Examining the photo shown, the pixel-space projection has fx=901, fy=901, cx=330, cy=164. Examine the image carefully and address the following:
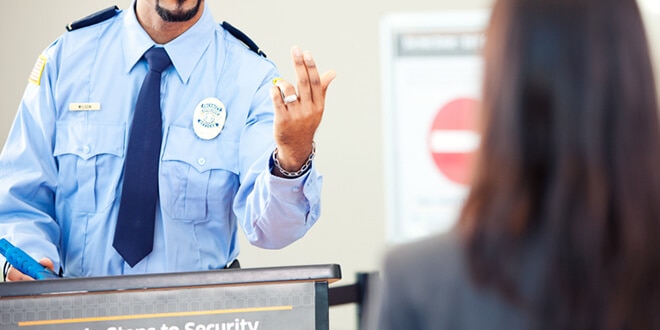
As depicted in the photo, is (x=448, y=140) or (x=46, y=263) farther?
(x=448, y=140)

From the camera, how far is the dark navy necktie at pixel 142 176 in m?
1.83

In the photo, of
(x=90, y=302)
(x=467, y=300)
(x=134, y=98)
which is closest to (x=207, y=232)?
(x=134, y=98)

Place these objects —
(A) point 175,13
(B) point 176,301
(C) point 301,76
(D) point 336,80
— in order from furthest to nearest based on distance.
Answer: (D) point 336,80
(A) point 175,13
(C) point 301,76
(B) point 176,301

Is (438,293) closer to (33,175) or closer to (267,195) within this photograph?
(267,195)

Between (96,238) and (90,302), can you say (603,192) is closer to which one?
(90,302)

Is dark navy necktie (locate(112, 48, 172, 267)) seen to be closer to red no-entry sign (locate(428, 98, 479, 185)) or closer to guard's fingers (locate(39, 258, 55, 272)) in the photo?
guard's fingers (locate(39, 258, 55, 272))

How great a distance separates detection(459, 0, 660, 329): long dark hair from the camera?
772 mm

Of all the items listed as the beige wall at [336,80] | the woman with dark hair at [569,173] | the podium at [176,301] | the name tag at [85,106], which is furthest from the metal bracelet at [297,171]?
the beige wall at [336,80]

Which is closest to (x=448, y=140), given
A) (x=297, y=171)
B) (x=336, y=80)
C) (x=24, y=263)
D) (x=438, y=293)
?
(x=297, y=171)

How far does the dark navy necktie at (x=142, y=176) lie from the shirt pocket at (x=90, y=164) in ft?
0.17

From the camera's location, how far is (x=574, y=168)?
77 cm

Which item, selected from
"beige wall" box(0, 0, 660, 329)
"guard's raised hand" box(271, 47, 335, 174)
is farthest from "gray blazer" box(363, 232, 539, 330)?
"beige wall" box(0, 0, 660, 329)

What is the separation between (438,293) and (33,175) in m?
1.28

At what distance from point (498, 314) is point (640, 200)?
159mm
